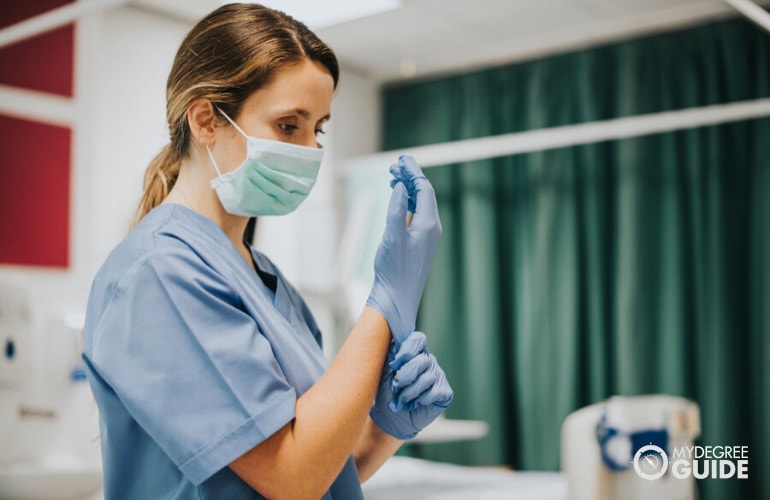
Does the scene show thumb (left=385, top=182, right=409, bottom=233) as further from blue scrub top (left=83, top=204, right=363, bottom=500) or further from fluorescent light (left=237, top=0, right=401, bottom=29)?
fluorescent light (left=237, top=0, right=401, bottom=29)

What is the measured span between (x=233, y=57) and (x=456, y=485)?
1916mm

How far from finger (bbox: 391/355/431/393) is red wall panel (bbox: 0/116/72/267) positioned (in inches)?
77.7

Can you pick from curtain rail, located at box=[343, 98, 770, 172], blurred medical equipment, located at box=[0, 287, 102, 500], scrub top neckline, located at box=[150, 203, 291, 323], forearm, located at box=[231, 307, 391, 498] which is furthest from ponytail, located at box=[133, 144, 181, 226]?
curtain rail, located at box=[343, 98, 770, 172]

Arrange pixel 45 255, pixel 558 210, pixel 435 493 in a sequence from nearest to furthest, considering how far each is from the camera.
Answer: pixel 435 493
pixel 45 255
pixel 558 210

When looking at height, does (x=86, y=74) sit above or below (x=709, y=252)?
above

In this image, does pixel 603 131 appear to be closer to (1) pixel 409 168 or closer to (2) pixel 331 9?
(2) pixel 331 9

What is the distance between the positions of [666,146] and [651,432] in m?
1.55

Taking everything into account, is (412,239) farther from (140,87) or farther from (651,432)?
(140,87)

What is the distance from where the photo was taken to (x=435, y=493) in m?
2.38

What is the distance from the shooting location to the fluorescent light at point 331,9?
111 inches

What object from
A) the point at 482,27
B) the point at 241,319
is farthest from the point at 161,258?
the point at 482,27

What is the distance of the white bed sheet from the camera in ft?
7.68

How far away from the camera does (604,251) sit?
338 cm

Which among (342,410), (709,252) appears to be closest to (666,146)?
(709,252)
